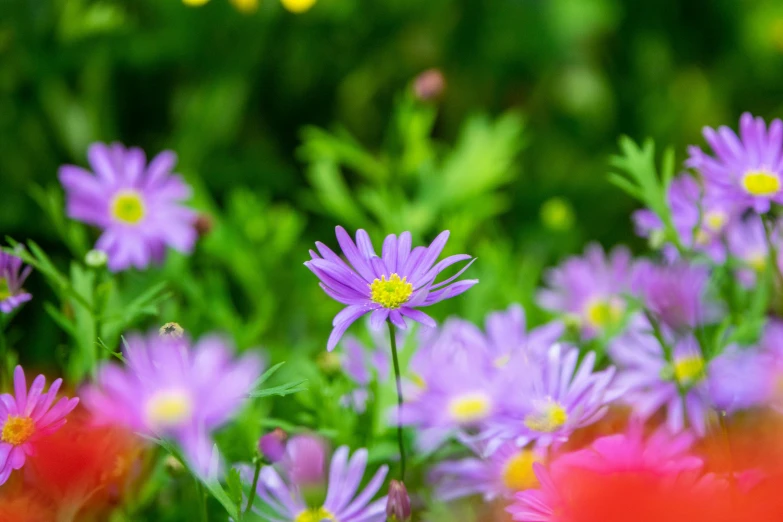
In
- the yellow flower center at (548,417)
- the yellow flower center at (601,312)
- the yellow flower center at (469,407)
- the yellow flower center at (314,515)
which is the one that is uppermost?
the yellow flower center at (601,312)

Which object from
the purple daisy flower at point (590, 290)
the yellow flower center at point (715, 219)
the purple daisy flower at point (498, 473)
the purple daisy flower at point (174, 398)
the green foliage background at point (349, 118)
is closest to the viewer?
the purple daisy flower at point (174, 398)

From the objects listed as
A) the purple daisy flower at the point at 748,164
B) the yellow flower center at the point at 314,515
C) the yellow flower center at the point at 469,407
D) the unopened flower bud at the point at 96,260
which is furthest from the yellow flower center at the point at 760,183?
the unopened flower bud at the point at 96,260

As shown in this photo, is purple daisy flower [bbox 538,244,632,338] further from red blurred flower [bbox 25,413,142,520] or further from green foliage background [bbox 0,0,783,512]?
red blurred flower [bbox 25,413,142,520]

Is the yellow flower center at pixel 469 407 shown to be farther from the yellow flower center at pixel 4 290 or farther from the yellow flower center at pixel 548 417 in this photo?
the yellow flower center at pixel 4 290

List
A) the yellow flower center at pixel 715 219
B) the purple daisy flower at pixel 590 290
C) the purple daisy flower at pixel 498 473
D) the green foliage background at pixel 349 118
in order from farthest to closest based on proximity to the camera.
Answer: the green foliage background at pixel 349 118, the purple daisy flower at pixel 590 290, the yellow flower center at pixel 715 219, the purple daisy flower at pixel 498 473

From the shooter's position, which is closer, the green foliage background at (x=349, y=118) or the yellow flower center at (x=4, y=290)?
the yellow flower center at (x=4, y=290)

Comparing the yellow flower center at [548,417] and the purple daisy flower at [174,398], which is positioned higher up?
the yellow flower center at [548,417]

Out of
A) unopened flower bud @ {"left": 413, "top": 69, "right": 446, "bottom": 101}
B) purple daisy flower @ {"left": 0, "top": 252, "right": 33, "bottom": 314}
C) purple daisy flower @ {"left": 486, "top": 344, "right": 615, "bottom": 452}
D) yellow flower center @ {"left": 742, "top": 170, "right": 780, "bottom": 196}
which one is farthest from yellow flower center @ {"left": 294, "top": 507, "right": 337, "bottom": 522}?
unopened flower bud @ {"left": 413, "top": 69, "right": 446, "bottom": 101}

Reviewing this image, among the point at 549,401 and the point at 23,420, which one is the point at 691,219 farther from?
the point at 23,420

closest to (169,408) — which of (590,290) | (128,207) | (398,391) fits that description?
(398,391)
